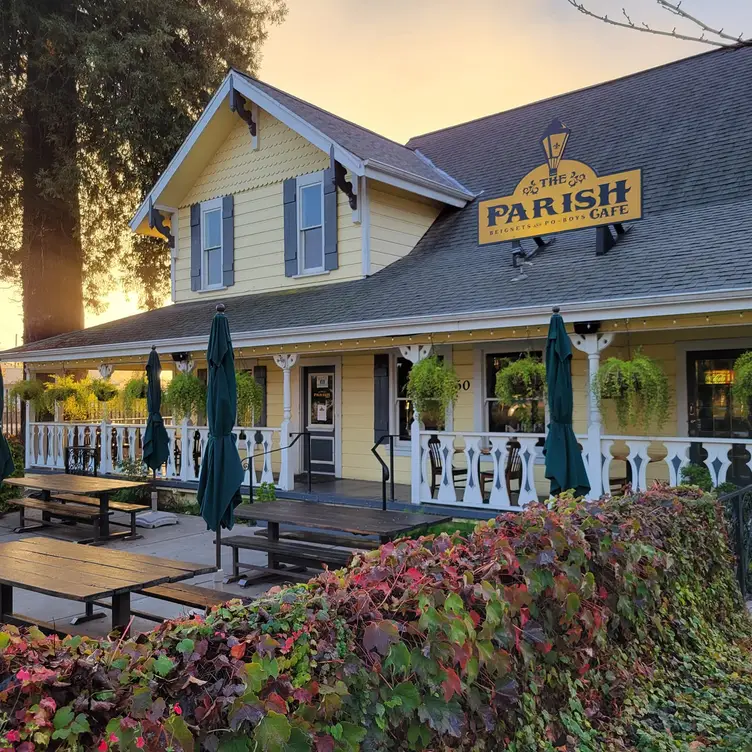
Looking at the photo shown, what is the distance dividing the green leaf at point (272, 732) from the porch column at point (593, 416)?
7.04 meters

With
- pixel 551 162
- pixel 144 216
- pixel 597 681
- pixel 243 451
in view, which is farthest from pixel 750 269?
pixel 144 216

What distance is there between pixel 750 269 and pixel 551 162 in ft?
11.9

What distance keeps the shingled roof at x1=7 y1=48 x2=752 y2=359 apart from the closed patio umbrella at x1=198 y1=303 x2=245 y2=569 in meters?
3.42

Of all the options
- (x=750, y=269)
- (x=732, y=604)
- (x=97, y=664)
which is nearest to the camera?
(x=97, y=664)

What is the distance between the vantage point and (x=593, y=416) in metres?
8.73

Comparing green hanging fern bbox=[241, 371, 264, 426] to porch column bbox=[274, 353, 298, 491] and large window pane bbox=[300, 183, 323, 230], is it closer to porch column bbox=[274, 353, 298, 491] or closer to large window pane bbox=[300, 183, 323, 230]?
porch column bbox=[274, 353, 298, 491]

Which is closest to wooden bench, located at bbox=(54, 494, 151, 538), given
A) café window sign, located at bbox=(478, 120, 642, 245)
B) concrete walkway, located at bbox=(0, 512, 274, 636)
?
concrete walkway, located at bbox=(0, 512, 274, 636)

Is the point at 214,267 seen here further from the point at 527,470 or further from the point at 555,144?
the point at 527,470

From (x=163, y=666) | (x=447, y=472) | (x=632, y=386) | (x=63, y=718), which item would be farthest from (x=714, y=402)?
(x=63, y=718)

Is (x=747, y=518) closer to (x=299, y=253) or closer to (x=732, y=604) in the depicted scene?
(x=732, y=604)

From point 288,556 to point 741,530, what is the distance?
424cm

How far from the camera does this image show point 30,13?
59.9 ft

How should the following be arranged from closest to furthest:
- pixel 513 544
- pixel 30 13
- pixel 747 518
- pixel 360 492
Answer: pixel 513 544
pixel 747 518
pixel 360 492
pixel 30 13

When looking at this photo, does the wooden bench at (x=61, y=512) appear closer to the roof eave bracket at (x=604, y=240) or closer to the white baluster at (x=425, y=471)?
the white baluster at (x=425, y=471)
